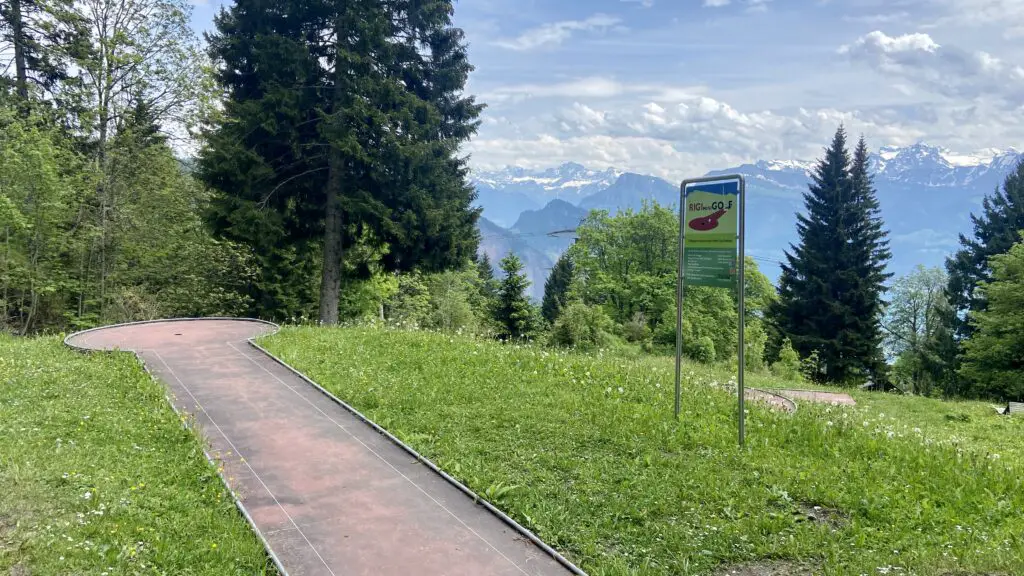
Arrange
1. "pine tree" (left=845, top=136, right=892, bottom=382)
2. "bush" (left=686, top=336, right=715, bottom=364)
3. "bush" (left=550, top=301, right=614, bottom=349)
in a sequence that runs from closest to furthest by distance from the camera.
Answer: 1. "bush" (left=550, top=301, right=614, bottom=349)
2. "bush" (left=686, top=336, right=715, bottom=364)
3. "pine tree" (left=845, top=136, right=892, bottom=382)

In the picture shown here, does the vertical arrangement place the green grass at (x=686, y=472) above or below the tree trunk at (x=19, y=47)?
below

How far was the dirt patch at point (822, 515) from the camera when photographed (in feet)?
18.1

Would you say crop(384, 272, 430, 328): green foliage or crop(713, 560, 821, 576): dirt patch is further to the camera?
crop(384, 272, 430, 328): green foliage

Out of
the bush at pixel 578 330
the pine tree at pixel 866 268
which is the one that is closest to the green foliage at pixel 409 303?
the bush at pixel 578 330

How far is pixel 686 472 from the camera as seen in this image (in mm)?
6578

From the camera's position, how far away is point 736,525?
5402mm

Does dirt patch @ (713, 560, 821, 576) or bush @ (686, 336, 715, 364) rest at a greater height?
bush @ (686, 336, 715, 364)

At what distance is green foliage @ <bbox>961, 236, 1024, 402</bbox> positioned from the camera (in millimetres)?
23219

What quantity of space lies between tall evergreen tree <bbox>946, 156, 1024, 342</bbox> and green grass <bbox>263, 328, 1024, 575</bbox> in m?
31.1

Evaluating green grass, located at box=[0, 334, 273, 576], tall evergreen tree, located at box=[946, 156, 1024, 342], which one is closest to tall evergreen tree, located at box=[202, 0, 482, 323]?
green grass, located at box=[0, 334, 273, 576]

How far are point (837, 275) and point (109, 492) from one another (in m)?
35.0

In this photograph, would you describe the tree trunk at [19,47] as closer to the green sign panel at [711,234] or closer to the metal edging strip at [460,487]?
the metal edging strip at [460,487]

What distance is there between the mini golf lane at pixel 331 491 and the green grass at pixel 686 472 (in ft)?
1.29

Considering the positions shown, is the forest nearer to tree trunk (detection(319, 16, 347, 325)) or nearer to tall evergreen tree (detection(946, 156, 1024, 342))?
tree trunk (detection(319, 16, 347, 325))
